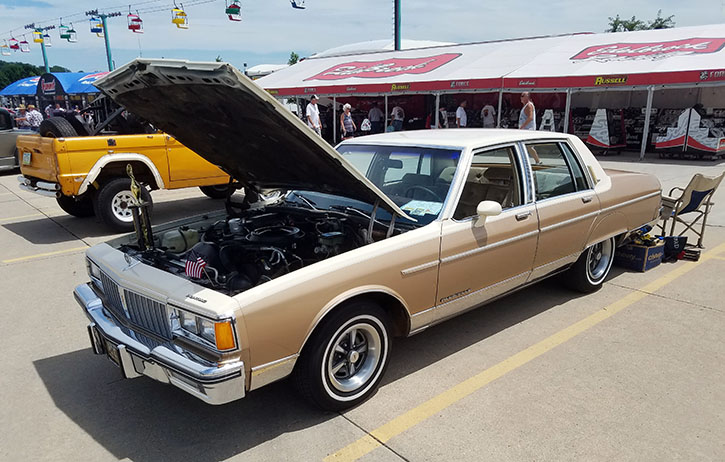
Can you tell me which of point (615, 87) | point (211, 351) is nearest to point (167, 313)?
point (211, 351)

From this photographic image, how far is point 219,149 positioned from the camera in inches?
161

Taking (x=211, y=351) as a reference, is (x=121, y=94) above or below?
above

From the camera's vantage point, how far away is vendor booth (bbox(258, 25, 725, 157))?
1535 centimetres

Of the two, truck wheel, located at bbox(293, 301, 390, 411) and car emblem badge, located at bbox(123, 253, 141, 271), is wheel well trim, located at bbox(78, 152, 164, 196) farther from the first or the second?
truck wheel, located at bbox(293, 301, 390, 411)

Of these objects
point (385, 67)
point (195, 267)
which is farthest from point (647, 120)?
point (195, 267)

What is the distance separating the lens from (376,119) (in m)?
24.6

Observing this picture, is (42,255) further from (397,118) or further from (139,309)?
(397,118)

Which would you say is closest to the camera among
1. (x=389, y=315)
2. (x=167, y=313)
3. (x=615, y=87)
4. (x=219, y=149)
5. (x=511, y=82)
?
(x=167, y=313)


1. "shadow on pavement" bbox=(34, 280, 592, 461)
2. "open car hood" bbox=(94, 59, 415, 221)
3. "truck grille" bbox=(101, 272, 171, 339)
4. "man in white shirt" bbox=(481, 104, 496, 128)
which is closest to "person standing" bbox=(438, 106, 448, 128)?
"man in white shirt" bbox=(481, 104, 496, 128)

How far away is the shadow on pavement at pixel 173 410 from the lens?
9.62 feet

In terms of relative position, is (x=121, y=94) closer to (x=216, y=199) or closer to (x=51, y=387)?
(x=51, y=387)

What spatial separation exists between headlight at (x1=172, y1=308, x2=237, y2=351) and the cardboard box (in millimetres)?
4874

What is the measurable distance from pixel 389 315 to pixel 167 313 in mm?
1421

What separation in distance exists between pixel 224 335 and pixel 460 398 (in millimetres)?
1665
